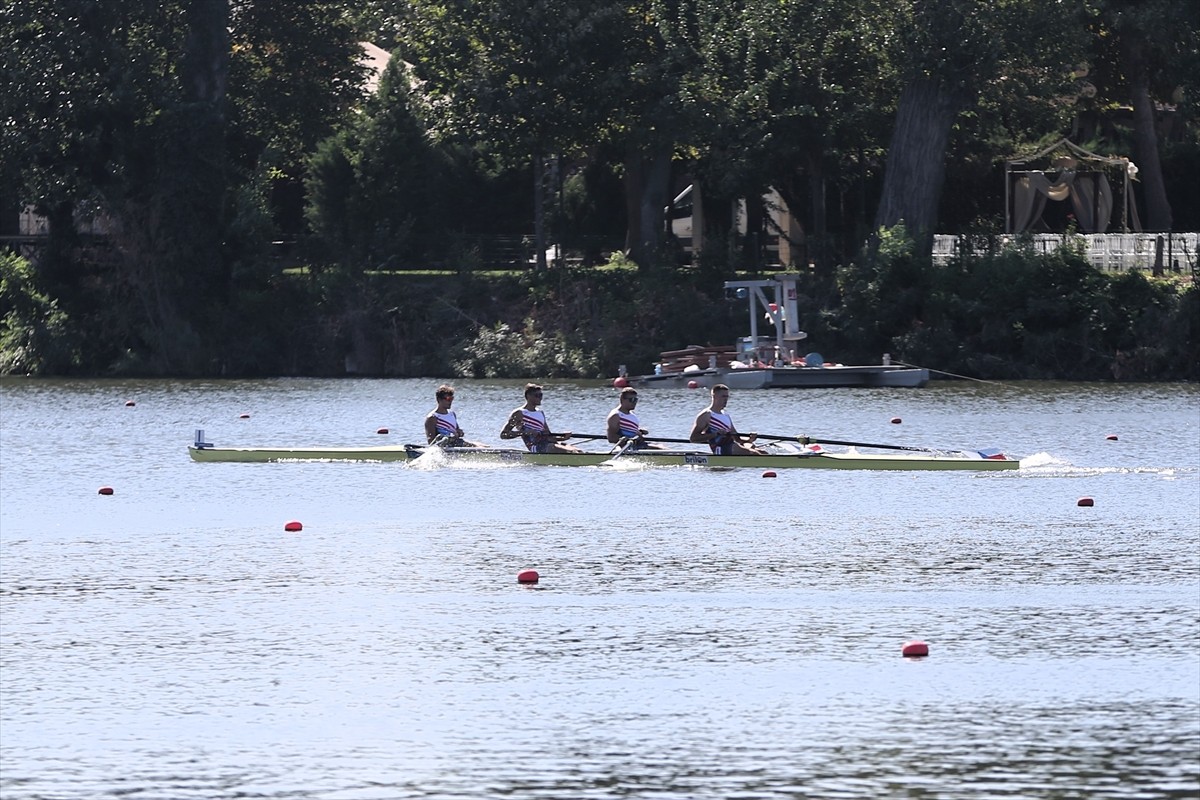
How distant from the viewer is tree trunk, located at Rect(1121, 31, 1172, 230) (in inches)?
2308

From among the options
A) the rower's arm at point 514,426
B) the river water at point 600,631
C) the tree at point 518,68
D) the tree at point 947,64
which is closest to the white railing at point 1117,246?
the tree at point 947,64

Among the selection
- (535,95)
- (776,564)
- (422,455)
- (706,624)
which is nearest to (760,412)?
(422,455)

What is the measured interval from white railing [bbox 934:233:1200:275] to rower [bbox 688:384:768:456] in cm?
2562

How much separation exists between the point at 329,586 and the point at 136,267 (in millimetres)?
41954

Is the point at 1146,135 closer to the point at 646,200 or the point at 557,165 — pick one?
the point at 646,200

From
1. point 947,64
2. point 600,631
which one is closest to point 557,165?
point 947,64

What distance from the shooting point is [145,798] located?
44.0 ft

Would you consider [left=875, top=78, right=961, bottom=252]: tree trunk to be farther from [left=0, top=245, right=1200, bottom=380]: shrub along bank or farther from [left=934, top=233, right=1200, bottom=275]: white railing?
[left=0, top=245, right=1200, bottom=380]: shrub along bank

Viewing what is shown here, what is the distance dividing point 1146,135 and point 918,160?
793 centimetres

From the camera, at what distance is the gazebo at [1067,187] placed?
5934cm

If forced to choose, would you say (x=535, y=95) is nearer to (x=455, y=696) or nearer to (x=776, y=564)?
(x=776, y=564)

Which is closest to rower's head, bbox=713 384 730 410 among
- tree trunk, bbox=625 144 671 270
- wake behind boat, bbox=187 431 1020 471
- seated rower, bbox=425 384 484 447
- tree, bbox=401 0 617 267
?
wake behind boat, bbox=187 431 1020 471

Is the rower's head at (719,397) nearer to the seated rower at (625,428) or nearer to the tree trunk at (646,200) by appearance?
the seated rower at (625,428)

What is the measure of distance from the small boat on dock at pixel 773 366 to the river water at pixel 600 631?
1685 cm
